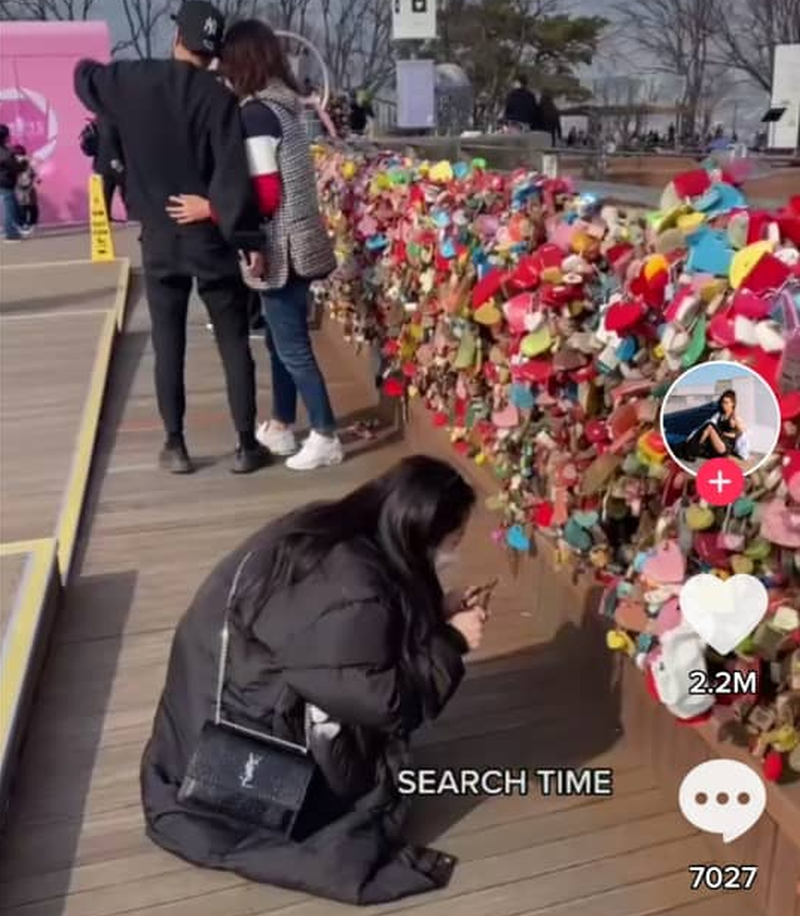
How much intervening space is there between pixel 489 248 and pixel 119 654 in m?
1.42

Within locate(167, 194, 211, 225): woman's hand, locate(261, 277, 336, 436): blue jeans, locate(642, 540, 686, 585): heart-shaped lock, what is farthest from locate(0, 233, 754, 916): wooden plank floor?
locate(167, 194, 211, 225): woman's hand

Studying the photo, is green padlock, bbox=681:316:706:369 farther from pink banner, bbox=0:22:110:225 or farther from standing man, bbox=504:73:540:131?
pink banner, bbox=0:22:110:225

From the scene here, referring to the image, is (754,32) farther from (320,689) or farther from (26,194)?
(320,689)

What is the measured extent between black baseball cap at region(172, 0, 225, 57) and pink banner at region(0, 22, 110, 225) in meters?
12.0

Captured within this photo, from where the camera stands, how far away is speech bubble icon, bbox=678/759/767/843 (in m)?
1.85

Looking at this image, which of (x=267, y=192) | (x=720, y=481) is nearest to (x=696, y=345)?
(x=720, y=481)

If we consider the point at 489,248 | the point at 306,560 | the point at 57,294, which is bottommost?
the point at 57,294

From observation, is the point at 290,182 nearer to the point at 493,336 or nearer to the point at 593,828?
the point at 493,336

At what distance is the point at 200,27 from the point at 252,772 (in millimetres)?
2508

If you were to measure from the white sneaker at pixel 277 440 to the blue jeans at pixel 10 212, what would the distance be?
10.5m

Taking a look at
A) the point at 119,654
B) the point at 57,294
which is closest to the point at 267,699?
the point at 119,654

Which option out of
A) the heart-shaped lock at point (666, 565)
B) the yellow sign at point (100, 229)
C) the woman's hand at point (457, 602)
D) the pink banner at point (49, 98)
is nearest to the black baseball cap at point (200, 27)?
the woman's hand at point (457, 602)

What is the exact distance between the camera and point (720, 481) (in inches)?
66.1

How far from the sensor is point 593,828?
6.89 feet
